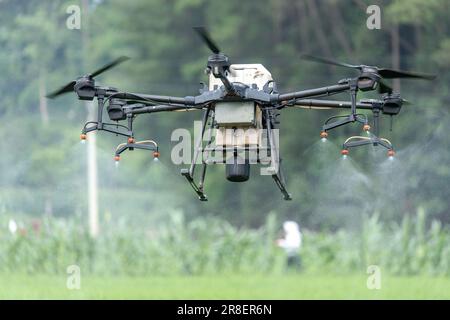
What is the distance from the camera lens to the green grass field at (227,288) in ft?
81.8

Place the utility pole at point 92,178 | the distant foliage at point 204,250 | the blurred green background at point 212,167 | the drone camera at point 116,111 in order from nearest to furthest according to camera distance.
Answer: the drone camera at point 116,111 → the distant foliage at point 204,250 → the blurred green background at point 212,167 → the utility pole at point 92,178

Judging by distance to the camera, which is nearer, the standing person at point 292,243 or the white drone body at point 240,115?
the white drone body at point 240,115

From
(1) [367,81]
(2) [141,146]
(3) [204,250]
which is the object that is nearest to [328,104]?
(1) [367,81]

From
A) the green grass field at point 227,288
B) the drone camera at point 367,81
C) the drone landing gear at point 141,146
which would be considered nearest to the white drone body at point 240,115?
the drone landing gear at point 141,146

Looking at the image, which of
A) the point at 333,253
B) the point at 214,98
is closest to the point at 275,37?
the point at 333,253

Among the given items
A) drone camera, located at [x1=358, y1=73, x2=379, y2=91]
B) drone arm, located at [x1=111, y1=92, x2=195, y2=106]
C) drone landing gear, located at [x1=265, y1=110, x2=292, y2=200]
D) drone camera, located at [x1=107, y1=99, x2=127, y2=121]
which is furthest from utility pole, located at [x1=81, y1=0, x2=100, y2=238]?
drone camera, located at [x1=358, y1=73, x2=379, y2=91]

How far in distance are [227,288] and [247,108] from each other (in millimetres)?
11404

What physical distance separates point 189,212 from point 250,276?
26.5 feet

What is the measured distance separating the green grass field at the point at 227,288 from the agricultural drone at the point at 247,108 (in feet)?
32.8

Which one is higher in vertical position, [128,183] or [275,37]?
[275,37]

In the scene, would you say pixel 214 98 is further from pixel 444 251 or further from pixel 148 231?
pixel 148 231

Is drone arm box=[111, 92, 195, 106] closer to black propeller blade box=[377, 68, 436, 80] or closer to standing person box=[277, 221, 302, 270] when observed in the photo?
black propeller blade box=[377, 68, 436, 80]

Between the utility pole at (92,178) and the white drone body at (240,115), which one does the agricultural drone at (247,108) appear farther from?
the utility pole at (92,178)
